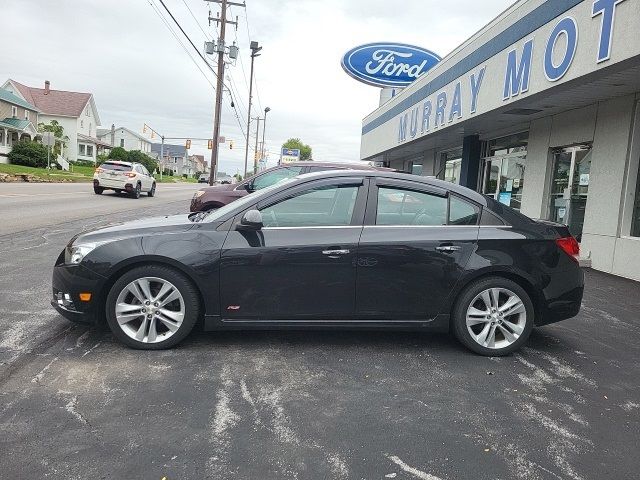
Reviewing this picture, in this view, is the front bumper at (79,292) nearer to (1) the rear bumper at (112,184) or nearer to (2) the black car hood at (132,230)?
(2) the black car hood at (132,230)

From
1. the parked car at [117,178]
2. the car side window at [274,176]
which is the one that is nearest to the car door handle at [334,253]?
the car side window at [274,176]

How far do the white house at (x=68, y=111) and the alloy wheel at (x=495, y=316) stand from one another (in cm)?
6825

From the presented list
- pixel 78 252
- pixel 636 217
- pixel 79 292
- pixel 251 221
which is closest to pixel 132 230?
pixel 78 252

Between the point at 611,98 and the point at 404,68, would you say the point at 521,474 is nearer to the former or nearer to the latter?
the point at 611,98

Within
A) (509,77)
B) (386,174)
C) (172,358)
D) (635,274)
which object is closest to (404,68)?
(509,77)

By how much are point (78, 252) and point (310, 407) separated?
2.28 m

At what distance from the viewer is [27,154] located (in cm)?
4250

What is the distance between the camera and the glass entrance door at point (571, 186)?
394 inches

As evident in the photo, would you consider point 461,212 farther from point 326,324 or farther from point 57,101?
point 57,101

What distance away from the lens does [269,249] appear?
4.25 meters

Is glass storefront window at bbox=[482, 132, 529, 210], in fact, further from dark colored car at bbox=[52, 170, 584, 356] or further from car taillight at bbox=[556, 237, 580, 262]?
dark colored car at bbox=[52, 170, 584, 356]

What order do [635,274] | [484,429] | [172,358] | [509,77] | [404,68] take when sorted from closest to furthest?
[484,429] → [172,358] → [635,274] → [509,77] → [404,68]

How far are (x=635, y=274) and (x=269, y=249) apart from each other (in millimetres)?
6838

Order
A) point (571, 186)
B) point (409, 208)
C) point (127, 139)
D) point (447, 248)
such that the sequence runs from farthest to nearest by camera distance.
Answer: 1. point (127, 139)
2. point (571, 186)
3. point (409, 208)
4. point (447, 248)
